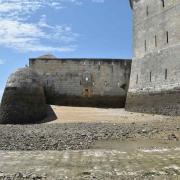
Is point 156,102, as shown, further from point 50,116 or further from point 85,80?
point 85,80

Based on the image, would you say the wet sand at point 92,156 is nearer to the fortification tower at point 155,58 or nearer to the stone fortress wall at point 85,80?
the fortification tower at point 155,58

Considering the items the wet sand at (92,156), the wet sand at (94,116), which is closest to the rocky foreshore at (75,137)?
the wet sand at (92,156)

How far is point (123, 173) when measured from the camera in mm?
6562

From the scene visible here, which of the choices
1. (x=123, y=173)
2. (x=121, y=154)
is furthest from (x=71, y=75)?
(x=123, y=173)

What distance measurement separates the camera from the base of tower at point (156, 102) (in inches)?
747

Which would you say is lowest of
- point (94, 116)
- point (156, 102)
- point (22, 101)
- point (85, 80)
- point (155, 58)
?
point (94, 116)

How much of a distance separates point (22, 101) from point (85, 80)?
716cm

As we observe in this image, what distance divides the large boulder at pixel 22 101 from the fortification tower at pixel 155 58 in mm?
5228

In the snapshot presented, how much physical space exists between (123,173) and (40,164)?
4.89ft

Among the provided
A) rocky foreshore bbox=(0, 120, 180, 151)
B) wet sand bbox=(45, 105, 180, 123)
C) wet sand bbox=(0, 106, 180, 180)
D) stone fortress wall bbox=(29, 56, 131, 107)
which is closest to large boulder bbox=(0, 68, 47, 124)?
wet sand bbox=(45, 105, 180, 123)

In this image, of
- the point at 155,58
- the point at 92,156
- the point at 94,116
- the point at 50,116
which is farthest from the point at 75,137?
the point at 155,58

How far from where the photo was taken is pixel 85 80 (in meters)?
25.9

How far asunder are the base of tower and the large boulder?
4955mm

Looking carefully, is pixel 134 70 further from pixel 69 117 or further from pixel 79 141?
pixel 79 141
